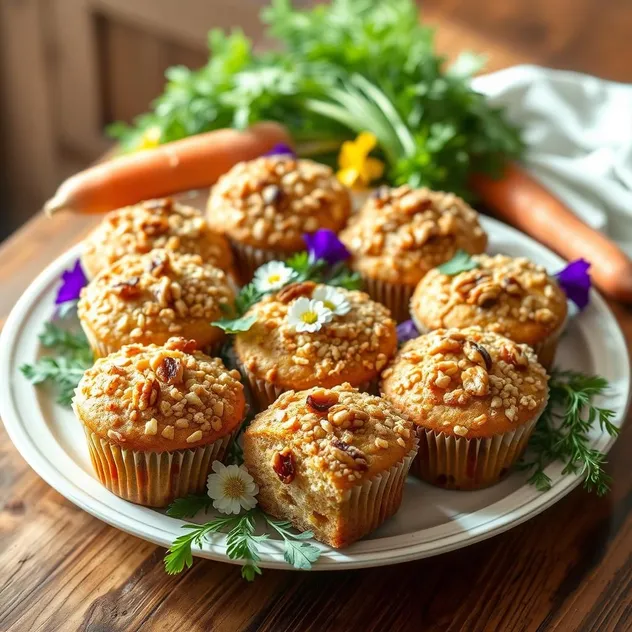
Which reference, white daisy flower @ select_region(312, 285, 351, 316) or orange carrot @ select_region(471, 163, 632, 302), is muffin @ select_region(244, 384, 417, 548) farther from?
orange carrot @ select_region(471, 163, 632, 302)

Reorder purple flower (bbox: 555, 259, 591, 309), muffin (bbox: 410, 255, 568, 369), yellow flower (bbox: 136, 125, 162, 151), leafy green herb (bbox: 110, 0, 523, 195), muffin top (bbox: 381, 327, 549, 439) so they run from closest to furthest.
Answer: muffin top (bbox: 381, 327, 549, 439) → muffin (bbox: 410, 255, 568, 369) → purple flower (bbox: 555, 259, 591, 309) → leafy green herb (bbox: 110, 0, 523, 195) → yellow flower (bbox: 136, 125, 162, 151)

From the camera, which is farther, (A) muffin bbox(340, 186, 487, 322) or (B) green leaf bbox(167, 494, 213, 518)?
(A) muffin bbox(340, 186, 487, 322)

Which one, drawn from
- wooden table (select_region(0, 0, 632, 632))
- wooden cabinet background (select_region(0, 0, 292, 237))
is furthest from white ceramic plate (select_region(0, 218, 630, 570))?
wooden cabinet background (select_region(0, 0, 292, 237))

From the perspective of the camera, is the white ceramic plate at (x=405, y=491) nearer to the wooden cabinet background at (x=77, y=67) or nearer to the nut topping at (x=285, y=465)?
the nut topping at (x=285, y=465)

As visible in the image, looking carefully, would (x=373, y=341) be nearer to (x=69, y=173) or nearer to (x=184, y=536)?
(x=184, y=536)

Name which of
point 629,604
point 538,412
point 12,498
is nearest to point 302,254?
point 538,412

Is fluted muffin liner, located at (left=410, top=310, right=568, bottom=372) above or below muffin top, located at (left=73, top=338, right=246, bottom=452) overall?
below
